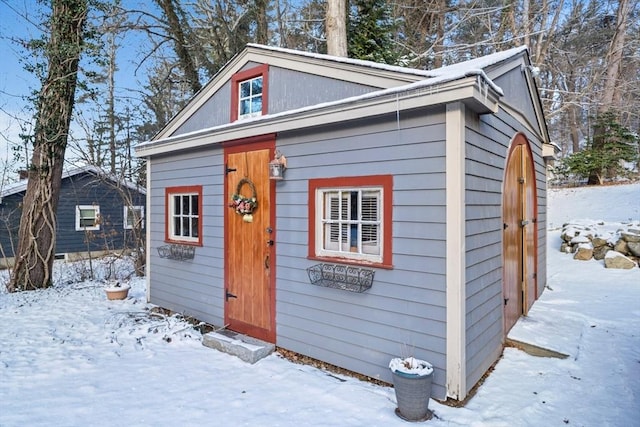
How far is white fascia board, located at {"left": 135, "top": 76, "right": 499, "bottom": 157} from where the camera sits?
9.19ft

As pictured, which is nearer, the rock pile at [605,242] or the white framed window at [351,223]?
the white framed window at [351,223]

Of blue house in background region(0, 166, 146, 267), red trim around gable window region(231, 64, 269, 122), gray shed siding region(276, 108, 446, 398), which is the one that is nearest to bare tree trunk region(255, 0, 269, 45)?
blue house in background region(0, 166, 146, 267)

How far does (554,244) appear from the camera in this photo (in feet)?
31.6

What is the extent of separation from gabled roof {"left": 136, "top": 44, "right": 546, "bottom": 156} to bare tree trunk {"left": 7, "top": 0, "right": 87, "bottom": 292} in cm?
372

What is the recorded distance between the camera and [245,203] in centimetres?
433

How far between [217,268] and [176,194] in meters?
1.47

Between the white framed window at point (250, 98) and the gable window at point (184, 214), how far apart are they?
1.23 m

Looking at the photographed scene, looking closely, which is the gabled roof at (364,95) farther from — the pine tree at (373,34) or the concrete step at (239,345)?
the pine tree at (373,34)

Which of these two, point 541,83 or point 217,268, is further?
point 541,83

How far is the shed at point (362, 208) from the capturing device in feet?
9.80

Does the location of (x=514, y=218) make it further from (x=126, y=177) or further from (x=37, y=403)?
(x=126, y=177)

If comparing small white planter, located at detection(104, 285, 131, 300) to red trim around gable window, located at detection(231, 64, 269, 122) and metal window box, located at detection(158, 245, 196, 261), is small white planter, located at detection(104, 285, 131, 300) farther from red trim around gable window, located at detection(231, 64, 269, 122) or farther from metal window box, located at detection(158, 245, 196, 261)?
red trim around gable window, located at detection(231, 64, 269, 122)

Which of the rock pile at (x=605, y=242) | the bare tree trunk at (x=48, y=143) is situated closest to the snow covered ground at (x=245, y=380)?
the bare tree trunk at (x=48, y=143)

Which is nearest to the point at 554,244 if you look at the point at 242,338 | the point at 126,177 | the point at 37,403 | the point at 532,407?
the point at 532,407
